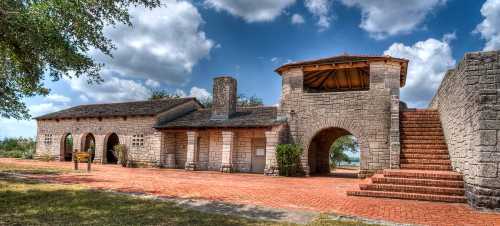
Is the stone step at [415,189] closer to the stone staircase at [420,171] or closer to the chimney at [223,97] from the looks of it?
the stone staircase at [420,171]

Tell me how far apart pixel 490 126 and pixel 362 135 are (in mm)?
8250

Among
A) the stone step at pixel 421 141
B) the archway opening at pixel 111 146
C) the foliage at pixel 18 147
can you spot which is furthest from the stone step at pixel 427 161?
the foliage at pixel 18 147

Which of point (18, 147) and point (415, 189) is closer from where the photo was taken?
point (415, 189)

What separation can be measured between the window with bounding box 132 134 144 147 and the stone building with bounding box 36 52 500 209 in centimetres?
9

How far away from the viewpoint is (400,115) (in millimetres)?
14305

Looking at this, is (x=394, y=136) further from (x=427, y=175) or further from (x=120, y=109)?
(x=120, y=109)

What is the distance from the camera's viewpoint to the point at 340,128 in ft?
53.7

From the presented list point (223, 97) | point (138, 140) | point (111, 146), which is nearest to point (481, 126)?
point (223, 97)

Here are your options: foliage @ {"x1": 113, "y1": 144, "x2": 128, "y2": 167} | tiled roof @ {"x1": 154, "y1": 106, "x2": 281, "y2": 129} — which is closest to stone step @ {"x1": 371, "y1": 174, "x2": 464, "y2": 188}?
tiled roof @ {"x1": 154, "y1": 106, "x2": 281, "y2": 129}

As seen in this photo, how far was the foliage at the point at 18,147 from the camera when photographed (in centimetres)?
2736

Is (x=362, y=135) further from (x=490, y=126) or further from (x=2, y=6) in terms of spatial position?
(x=2, y=6)

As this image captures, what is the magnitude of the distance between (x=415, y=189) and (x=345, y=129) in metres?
7.08

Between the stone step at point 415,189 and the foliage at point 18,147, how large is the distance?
1064 inches

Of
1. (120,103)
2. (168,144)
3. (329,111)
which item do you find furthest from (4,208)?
(120,103)
